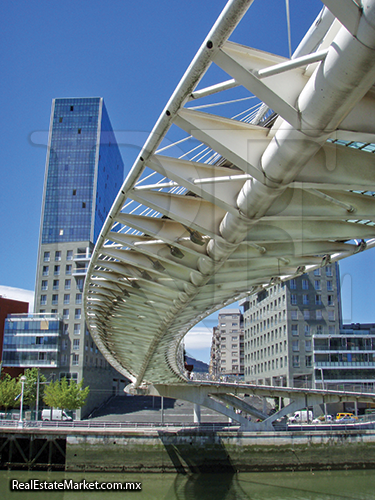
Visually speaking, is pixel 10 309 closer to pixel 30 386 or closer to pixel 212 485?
pixel 30 386

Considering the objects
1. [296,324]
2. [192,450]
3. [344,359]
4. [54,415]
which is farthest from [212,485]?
[344,359]

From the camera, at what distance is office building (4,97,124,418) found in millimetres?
66625

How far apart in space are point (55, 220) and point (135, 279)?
71.0 meters

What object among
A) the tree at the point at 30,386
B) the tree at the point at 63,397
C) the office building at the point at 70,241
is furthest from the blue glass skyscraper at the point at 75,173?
the tree at the point at 63,397

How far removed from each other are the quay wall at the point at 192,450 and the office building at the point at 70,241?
2997 centimetres

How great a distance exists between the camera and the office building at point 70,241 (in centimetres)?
6662

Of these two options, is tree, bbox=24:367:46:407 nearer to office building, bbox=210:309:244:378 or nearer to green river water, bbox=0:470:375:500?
green river water, bbox=0:470:375:500

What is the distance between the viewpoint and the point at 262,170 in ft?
21.6

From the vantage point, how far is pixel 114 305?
18844mm

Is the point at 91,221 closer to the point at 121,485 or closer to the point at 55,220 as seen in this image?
the point at 55,220

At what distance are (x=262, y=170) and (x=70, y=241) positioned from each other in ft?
246

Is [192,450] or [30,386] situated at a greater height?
[30,386]

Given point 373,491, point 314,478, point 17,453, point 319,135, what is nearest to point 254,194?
point 319,135

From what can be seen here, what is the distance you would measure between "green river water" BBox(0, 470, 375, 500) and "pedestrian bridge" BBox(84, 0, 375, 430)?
1694cm
